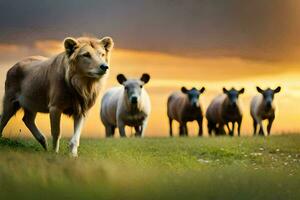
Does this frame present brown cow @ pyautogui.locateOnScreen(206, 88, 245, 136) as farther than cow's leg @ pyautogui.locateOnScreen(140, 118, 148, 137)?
Yes

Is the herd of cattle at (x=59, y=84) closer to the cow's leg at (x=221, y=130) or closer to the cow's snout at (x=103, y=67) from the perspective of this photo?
the cow's snout at (x=103, y=67)

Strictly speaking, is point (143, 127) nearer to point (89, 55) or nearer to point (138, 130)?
point (138, 130)

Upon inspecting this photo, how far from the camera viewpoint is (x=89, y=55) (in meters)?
10.2

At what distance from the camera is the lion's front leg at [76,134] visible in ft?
33.4

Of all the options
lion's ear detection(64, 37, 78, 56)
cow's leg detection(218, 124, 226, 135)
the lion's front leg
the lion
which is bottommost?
cow's leg detection(218, 124, 226, 135)

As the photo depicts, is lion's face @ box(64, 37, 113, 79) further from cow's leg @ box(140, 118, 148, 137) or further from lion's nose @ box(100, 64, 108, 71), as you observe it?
cow's leg @ box(140, 118, 148, 137)

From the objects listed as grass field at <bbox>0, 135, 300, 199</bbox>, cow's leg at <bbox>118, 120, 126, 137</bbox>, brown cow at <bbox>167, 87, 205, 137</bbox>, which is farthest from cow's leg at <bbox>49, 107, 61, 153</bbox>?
brown cow at <bbox>167, 87, 205, 137</bbox>

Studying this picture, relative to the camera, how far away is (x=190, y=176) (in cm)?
690

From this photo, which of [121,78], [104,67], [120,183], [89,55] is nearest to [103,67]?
[104,67]

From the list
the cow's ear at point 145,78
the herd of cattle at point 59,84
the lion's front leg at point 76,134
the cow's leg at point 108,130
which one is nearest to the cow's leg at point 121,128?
the cow's ear at point 145,78

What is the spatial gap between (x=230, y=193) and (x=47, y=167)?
209cm

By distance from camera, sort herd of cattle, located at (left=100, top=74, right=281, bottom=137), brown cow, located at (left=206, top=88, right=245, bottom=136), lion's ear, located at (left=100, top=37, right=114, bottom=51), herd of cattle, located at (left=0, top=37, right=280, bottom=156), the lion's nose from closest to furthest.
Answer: the lion's nose < herd of cattle, located at (left=0, top=37, right=280, bottom=156) < lion's ear, located at (left=100, top=37, right=114, bottom=51) < herd of cattle, located at (left=100, top=74, right=281, bottom=137) < brown cow, located at (left=206, top=88, right=245, bottom=136)

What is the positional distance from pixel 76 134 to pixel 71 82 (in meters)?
0.86

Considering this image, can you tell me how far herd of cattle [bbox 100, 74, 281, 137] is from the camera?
1853 cm
